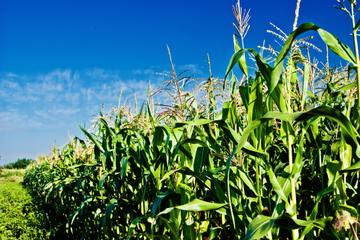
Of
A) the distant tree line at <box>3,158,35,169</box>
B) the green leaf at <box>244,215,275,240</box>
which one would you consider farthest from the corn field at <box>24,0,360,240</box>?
the distant tree line at <box>3,158,35,169</box>

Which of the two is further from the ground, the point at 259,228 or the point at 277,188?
the point at 277,188

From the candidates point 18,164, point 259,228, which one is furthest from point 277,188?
point 18,164

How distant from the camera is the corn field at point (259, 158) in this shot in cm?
151

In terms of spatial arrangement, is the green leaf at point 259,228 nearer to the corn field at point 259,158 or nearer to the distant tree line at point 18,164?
the corn field at point 259,158

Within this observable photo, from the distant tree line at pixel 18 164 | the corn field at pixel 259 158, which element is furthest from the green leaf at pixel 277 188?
the distant tree line at pixel 18 164

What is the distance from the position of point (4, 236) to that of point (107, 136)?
298 centimetres

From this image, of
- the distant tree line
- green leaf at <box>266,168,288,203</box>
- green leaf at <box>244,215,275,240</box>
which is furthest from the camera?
the distant tree line

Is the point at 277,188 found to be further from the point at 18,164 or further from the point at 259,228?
the point at 18,164

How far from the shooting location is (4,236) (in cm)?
563

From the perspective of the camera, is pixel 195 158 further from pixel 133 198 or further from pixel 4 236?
pixel 4 236

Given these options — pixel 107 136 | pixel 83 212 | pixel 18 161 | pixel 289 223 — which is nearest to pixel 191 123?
pixel 289 223

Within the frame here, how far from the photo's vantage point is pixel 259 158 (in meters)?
1.88

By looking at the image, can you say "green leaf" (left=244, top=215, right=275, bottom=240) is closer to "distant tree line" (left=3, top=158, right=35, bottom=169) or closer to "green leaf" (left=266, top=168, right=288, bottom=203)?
"green leaf" (left=266, top=168, right=288, bottom=203)

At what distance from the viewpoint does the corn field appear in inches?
59.3
